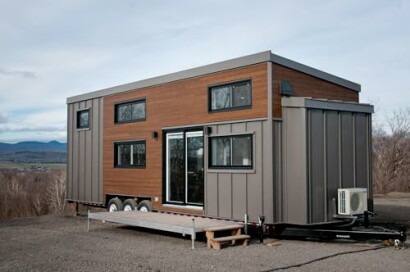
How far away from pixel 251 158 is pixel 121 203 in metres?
5.25

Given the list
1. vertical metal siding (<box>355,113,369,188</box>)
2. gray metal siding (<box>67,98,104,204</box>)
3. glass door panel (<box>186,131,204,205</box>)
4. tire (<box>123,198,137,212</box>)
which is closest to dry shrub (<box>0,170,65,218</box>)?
gray metal siding (<box>67,98,104,204</box>)

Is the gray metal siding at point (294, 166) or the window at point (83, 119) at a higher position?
the window at point (83, 119)

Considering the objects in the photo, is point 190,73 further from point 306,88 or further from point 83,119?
point 83,119

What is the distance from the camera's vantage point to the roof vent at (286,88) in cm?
981

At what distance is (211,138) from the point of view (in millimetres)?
10930

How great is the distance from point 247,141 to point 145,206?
404cm

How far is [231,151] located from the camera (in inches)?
413

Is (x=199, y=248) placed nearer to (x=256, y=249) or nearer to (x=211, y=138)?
(x=256, y=249)

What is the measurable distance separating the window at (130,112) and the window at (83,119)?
5.70 ft

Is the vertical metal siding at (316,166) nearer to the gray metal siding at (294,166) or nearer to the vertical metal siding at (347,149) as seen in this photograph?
the gray metal siding at (294,166)

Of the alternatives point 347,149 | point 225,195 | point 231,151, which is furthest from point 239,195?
point 347,149

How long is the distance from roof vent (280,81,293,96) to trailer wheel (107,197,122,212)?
6289 millimetres

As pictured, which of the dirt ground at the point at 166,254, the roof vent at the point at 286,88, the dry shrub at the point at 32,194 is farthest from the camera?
the dry shrub at the point at 32,194

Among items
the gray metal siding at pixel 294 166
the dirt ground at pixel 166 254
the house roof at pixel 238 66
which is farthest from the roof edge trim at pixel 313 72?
the dirt ground at pixel 166 254
